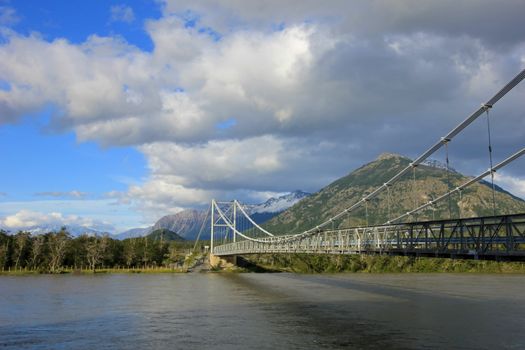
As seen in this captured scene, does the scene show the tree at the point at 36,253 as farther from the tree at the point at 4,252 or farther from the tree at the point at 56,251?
the tree at the point at 4,252

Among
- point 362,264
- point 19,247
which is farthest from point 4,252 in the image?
point 362,264

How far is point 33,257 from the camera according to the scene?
339 ft

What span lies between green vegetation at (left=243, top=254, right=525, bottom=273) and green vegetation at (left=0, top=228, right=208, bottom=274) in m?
20.3

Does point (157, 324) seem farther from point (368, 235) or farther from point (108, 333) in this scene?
point (368, 235)

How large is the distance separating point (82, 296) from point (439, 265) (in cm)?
9260

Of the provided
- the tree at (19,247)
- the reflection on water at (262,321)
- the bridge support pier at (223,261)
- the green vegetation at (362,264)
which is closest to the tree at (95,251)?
the tree at (19,247)

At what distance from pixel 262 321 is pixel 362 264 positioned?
9165 cm

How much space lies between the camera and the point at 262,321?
1266 inches

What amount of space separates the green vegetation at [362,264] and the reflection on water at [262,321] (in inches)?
2747

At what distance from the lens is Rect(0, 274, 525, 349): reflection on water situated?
24828 millimetres

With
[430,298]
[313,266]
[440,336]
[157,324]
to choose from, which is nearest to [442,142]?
[440,336]

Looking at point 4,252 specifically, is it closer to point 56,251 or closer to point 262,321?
point 56,251

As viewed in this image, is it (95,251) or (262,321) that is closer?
(262,321)

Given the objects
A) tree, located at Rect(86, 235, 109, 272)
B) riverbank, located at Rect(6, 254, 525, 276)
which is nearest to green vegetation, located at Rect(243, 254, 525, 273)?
riverbank, located at Rect(6, 254, 525, 276)
